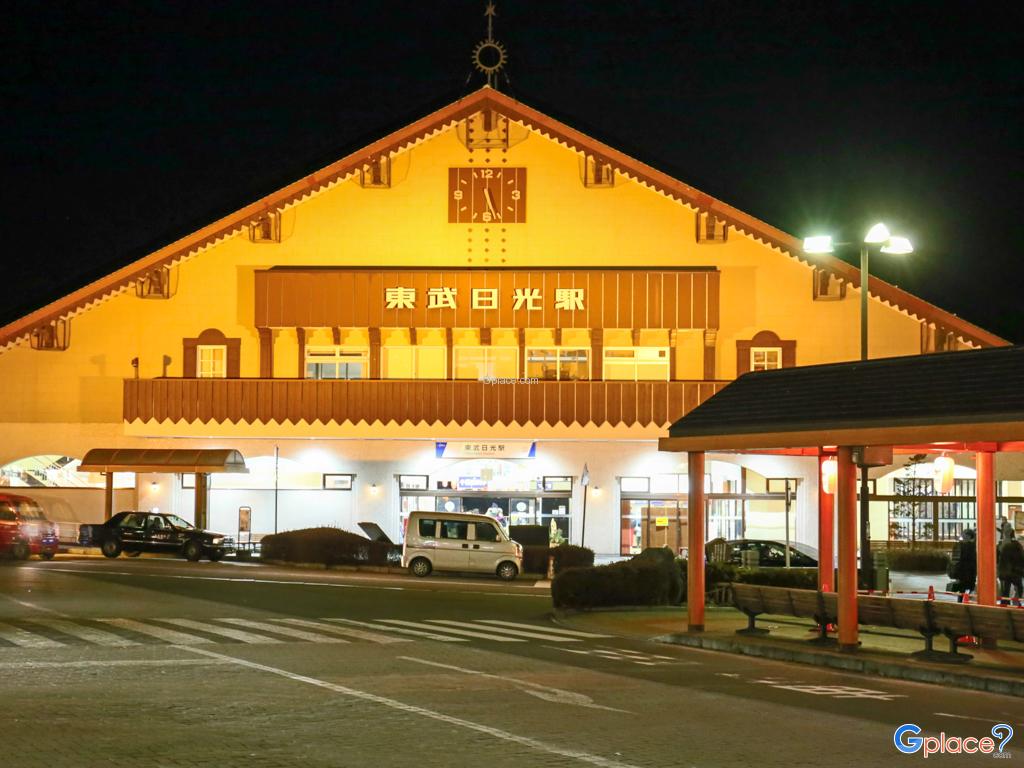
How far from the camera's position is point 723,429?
821 inches

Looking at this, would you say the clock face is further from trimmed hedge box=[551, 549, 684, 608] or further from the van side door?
trimmed hedge box=[551, 549, 684, 608]

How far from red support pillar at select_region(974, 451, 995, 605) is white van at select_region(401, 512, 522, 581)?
18.2 metres

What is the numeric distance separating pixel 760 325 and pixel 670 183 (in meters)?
5.20

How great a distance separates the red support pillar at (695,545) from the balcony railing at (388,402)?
21428 mm

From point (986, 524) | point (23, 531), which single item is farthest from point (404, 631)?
point (23, 531)

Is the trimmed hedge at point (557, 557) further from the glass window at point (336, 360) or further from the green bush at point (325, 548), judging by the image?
the glass window at point (336, 360)

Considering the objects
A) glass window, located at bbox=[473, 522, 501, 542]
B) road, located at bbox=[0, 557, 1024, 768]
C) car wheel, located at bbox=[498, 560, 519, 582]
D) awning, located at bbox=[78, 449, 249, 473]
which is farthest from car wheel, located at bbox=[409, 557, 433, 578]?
road, located at bbox=[0, 557, 1024, 768]

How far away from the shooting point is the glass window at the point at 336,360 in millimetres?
44969

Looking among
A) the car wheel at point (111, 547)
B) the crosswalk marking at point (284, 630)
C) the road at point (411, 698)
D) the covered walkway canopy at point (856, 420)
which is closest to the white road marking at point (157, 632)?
the road at point (411, 698)

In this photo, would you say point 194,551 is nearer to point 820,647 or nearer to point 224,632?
point 224,632

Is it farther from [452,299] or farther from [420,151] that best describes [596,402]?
[420,151]

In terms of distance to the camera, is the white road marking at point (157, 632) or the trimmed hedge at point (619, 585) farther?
the trimmed hedge at point (619, 585)

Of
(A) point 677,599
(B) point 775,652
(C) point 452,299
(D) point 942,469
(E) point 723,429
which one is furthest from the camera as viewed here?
(C) point 452,299

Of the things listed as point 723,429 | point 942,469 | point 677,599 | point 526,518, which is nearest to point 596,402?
point 526,518
